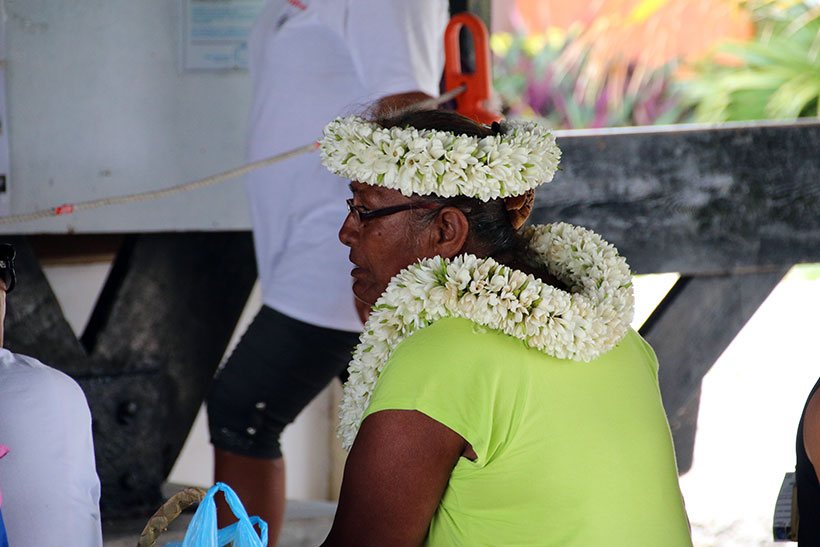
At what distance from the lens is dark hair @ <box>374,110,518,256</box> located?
2047 mm

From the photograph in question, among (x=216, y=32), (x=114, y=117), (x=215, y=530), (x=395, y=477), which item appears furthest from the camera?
(x=216, y=32)

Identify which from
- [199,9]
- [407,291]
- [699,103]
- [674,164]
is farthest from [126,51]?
[699,103]

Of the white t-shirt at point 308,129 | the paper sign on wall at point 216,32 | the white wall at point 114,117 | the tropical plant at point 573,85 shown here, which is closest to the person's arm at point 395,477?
the white t-shirt at point 308,129

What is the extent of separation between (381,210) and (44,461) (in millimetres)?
710

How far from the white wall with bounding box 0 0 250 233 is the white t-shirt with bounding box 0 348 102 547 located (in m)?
1.75

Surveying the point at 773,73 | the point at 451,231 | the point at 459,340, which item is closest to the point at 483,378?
the point at 459,340

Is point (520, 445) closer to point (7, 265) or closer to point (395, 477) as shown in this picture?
point (395, 477)

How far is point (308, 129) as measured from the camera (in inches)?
126

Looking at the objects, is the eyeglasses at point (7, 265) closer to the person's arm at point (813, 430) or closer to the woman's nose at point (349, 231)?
the woman's nose at point (349, 231)

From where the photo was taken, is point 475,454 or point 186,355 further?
point 186,355

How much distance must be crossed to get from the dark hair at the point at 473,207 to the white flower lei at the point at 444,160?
0.03 metres

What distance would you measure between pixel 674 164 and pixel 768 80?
7.11m

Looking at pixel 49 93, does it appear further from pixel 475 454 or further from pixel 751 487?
pixel 751 487

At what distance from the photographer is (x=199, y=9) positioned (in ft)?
12.1
